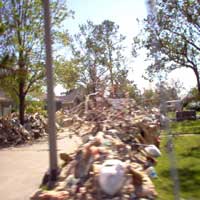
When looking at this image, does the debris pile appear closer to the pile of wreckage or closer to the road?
the road

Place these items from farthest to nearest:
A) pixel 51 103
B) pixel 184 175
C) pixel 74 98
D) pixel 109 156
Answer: pixel 74 98
pixel 184 175
pixel 51 103
pixel 109 156

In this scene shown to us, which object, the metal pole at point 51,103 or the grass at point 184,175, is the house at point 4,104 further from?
the metal pole at point 51,103

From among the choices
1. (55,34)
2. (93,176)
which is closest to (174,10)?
(55,34)

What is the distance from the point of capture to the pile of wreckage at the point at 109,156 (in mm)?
6730

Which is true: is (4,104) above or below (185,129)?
above

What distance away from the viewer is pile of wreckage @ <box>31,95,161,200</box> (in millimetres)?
6730

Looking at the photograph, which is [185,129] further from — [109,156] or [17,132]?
[109,156]

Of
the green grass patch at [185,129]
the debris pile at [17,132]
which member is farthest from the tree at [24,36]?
the green grass patch at [185,129]

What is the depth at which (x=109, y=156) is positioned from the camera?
7898mm

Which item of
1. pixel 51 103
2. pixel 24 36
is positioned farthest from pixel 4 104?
pixel 51 103

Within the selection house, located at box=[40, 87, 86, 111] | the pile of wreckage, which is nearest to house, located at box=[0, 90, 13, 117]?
house, located at box=[40, 87, 86, 111]

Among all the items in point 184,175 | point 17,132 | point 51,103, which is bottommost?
point 184,175

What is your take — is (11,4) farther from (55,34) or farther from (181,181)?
(181,181)

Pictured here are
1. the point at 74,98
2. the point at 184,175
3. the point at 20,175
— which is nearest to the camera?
the point at 184,175
